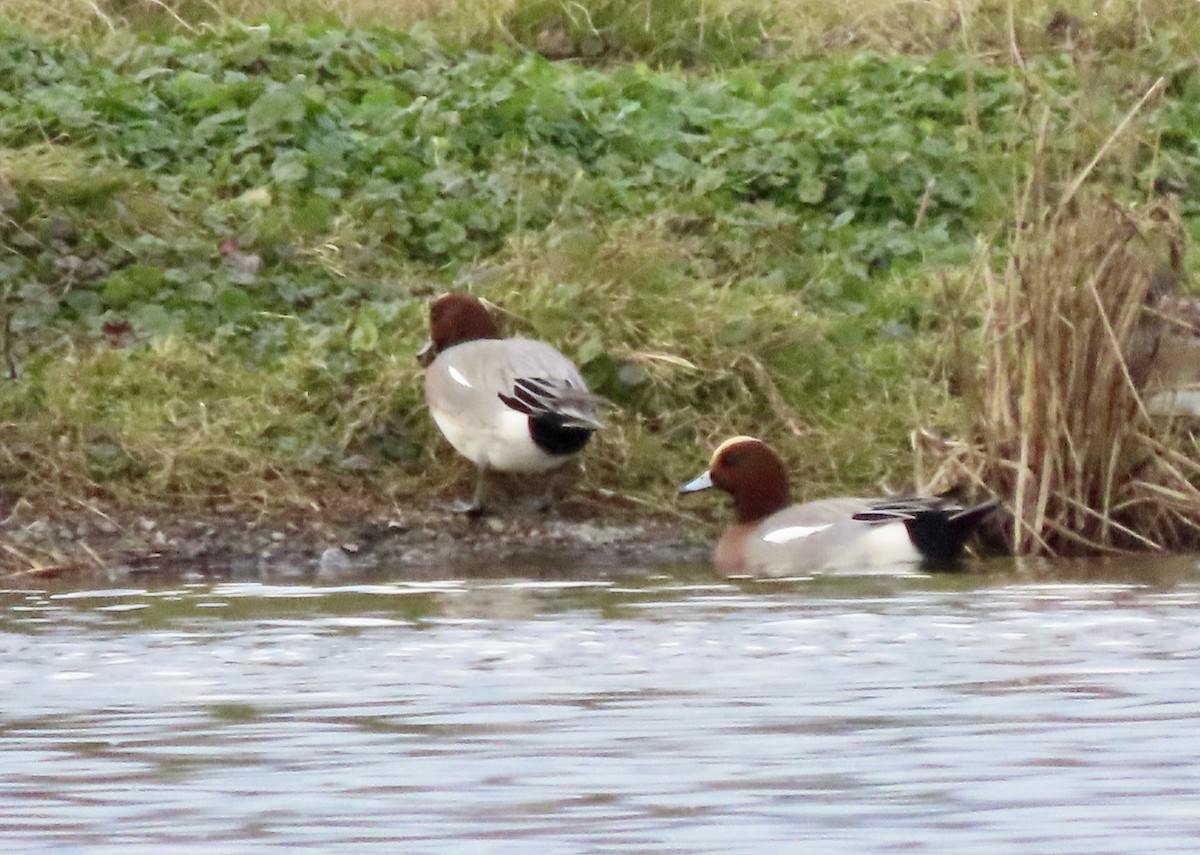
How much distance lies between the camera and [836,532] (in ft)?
27.6

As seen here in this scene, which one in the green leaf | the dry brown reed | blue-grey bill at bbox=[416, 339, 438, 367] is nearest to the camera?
the dry brown reed

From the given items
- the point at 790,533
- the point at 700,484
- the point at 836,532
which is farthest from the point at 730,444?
the point at 836,532

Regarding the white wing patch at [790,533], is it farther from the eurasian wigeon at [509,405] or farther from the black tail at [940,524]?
the eurasian wigeon at [509,405]

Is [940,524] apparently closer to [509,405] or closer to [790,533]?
[790,533]

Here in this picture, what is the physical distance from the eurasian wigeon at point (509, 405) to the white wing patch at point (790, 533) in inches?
29.3

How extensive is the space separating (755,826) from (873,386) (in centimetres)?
570

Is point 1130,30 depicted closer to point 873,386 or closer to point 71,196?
point 873,386

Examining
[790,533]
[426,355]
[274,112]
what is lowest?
[790,533]

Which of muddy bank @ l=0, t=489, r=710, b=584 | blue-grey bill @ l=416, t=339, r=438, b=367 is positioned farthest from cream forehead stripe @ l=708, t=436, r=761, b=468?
blue-grey bill @ l=416, t=339, r=438, b=367

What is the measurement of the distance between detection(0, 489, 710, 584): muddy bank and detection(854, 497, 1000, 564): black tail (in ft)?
2.54

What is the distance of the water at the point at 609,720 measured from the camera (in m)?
4.23

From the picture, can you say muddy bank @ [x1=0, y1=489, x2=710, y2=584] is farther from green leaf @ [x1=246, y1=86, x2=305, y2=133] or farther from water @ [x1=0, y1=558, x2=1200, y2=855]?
green leaf @ [x1=246, y1=86, x2=305, y2=133]

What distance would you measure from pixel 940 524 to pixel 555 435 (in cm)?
135

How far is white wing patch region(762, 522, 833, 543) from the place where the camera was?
8430mm
